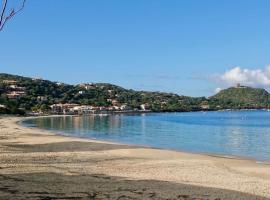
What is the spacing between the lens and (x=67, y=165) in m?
19.3

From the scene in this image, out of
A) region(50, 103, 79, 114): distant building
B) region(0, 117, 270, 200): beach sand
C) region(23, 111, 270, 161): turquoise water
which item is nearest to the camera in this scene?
region(0, 117, 270, 200): beach sand

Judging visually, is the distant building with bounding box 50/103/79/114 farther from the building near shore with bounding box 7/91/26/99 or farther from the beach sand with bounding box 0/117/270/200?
the beach sand with bounding box 0/117/270/200

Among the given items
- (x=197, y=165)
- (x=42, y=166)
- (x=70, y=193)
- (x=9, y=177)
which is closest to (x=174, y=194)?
(x=70, y=193)

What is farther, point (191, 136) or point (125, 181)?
point (191, 136)

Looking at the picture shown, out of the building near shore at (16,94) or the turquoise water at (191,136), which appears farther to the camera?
the building near shore at (16,94)

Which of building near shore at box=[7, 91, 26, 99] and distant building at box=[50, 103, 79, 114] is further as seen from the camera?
distant building at box=[50, 103, 79, 114]

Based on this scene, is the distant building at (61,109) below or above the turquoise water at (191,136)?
above

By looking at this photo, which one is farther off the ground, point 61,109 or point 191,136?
point 61,109

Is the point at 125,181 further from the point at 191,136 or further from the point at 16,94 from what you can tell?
the point at 16,94

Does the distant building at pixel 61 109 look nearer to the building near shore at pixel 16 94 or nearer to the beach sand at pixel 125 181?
the building near shore at pixel 16 94

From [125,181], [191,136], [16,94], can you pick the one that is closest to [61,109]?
[16,94]

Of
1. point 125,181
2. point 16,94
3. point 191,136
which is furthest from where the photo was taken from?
A: point 16,94

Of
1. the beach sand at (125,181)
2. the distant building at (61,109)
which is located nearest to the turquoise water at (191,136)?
the beach sand at (125,181)

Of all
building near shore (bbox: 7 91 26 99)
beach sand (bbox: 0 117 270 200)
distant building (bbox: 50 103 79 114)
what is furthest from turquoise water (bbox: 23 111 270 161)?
distant building (bbox: 50 103 79 114)
